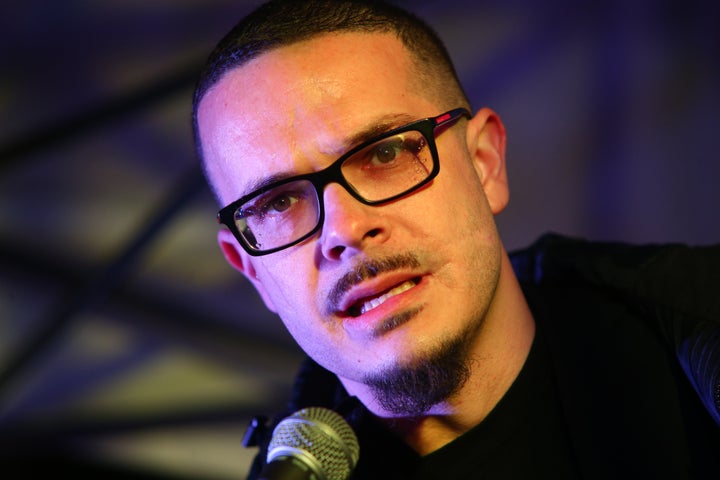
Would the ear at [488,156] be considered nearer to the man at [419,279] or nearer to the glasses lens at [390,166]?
the man at [419,279]

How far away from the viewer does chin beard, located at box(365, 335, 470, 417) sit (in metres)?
1.49

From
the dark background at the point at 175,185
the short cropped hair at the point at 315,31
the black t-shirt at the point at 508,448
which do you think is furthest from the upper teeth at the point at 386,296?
the dark background at the point at 175,185

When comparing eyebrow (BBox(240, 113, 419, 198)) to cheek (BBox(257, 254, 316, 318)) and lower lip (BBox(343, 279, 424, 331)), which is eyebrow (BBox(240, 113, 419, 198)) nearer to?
cheek (BBox(257, 254, 316, 318))

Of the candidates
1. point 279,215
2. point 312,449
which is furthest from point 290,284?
point 312,449

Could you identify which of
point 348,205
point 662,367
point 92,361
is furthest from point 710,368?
point 92,361

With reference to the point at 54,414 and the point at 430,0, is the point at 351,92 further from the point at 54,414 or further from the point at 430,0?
the point at 54,414

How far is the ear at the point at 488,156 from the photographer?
1.83 meters

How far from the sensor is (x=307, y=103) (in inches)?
62.9

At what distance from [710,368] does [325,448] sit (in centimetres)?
94

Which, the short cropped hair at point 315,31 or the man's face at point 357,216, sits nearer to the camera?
the man's face at point 357,216

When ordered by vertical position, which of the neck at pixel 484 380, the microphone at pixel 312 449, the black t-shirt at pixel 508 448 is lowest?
the black t-shirt at pixel 508 448

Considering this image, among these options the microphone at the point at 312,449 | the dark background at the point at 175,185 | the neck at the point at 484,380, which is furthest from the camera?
the dark background at the point at 175,185

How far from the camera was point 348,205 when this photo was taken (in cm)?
151

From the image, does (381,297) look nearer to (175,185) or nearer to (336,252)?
(336,252)
